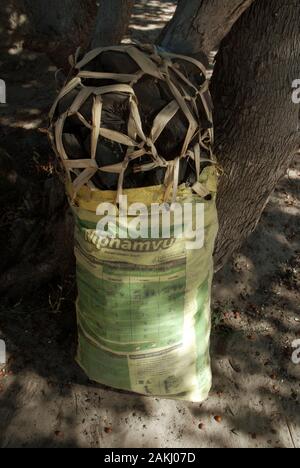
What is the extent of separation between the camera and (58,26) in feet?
8.85

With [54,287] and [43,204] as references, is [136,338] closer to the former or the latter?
[54,287]

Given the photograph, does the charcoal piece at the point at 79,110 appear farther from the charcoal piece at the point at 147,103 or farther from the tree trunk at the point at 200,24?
the tree trunk at the point at 200,24

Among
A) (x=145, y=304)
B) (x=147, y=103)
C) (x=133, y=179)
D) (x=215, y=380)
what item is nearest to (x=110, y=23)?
(x=147, y=103)

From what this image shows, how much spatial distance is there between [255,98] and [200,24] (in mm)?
398

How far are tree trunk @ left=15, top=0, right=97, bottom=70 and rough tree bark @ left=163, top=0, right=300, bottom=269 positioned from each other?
108 centimetres

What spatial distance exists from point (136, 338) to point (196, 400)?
0.56m

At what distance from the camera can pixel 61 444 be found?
2213 mm

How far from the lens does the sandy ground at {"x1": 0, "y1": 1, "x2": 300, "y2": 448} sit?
2.27 m

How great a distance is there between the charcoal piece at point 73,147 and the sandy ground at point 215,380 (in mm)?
1185

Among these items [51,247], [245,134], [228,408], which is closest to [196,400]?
[228,408]

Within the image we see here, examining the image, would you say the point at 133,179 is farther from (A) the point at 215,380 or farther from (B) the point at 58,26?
(B) the point at 58,26

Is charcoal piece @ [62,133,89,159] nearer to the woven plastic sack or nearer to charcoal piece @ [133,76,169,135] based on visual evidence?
the woven plastic sack

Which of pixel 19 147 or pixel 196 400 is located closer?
pixel 196 400

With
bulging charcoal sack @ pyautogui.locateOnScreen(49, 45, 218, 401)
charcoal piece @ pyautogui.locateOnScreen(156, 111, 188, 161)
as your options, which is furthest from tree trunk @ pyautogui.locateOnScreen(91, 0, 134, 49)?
charcoal piece @ pyautogui.locateOnScreen(156, 111, 188, 161)
